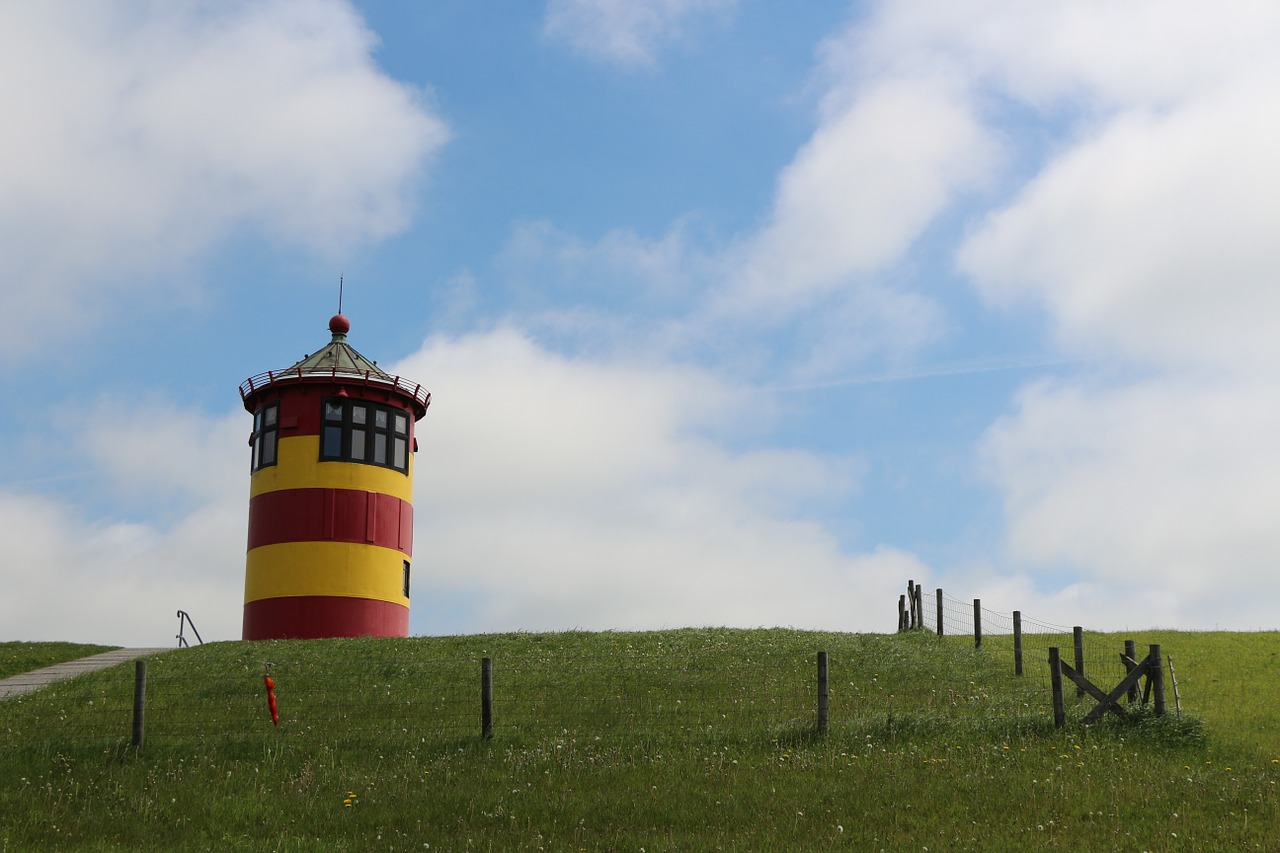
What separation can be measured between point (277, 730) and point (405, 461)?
735 inches

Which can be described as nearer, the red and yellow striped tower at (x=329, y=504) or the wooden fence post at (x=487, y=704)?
the wooden fence post at (x=487, y=704)

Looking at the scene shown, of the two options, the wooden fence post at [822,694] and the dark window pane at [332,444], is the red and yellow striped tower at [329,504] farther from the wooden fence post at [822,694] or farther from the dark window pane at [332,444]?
the wooden fence post at [822,694]

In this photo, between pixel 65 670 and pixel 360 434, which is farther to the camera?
pixel 360 434

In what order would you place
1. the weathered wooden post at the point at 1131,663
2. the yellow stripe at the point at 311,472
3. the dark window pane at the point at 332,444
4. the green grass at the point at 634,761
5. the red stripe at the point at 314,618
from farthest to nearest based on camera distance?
the dark window pane at the point at 332,444 → the yellow stripe at the point at 311,472 → the red stripe at the point at 314,618 → the weathered wooden post at the point at 1131,663 → the green grass at the point at 634,761

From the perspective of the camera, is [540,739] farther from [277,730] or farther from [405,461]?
[405,461]

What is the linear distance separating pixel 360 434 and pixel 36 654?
36.2 ft

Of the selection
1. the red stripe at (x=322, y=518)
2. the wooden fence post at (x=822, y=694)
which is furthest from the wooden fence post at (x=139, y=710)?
the red stripe at (x=322, y=518)

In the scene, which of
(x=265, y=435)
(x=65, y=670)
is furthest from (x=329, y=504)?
(x=65, y=670)

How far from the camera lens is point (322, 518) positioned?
36.7 metres

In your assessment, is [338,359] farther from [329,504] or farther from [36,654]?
[36,654]

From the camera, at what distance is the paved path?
28.3m

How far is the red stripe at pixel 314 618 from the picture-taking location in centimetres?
3616

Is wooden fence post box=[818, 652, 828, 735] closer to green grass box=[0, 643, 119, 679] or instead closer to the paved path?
the paved path

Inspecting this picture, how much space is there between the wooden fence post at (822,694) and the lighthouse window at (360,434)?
2100cm
